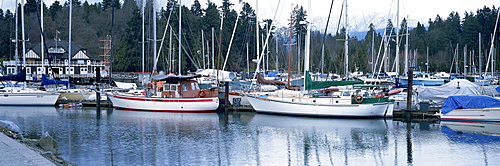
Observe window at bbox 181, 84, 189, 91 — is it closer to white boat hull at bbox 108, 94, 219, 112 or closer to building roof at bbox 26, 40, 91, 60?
white boat hull at bbox 108, 94, 219, 112

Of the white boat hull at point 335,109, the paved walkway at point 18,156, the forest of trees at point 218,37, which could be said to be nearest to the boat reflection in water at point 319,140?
the white boat hull at point 335,109

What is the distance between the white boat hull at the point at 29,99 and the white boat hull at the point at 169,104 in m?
8.19

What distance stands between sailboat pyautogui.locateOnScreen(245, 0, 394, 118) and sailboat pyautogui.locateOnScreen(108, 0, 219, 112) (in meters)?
5.14

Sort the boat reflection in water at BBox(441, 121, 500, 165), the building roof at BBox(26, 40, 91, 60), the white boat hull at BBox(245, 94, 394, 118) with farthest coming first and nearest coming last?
the building roof at BBox(26, 40, 91, 60) < the white boat hull at BBox(245, 94, 394, 118) < the boat reflection in water at BBox(441, 121, 500, 165)

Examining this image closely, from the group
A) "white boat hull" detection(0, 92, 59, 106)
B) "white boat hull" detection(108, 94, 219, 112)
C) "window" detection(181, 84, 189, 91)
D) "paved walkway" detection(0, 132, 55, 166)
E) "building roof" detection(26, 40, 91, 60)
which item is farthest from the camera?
"building roof" detection(26, 40, 91, 60)

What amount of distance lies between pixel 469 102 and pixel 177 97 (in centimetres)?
2209

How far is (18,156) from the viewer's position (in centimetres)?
1581

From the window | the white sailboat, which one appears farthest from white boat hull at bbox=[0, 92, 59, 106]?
the window

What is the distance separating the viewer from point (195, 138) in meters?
27.5

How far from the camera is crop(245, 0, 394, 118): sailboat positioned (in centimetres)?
3553

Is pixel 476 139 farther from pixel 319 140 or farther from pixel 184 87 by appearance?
pixel 184 87

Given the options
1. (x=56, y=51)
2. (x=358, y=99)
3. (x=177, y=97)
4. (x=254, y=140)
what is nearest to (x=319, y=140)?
(x=254, y=140)

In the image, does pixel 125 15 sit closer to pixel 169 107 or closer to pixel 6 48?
pixel 6 48

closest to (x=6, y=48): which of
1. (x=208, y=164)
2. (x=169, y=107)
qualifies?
(x=169, y=107)
